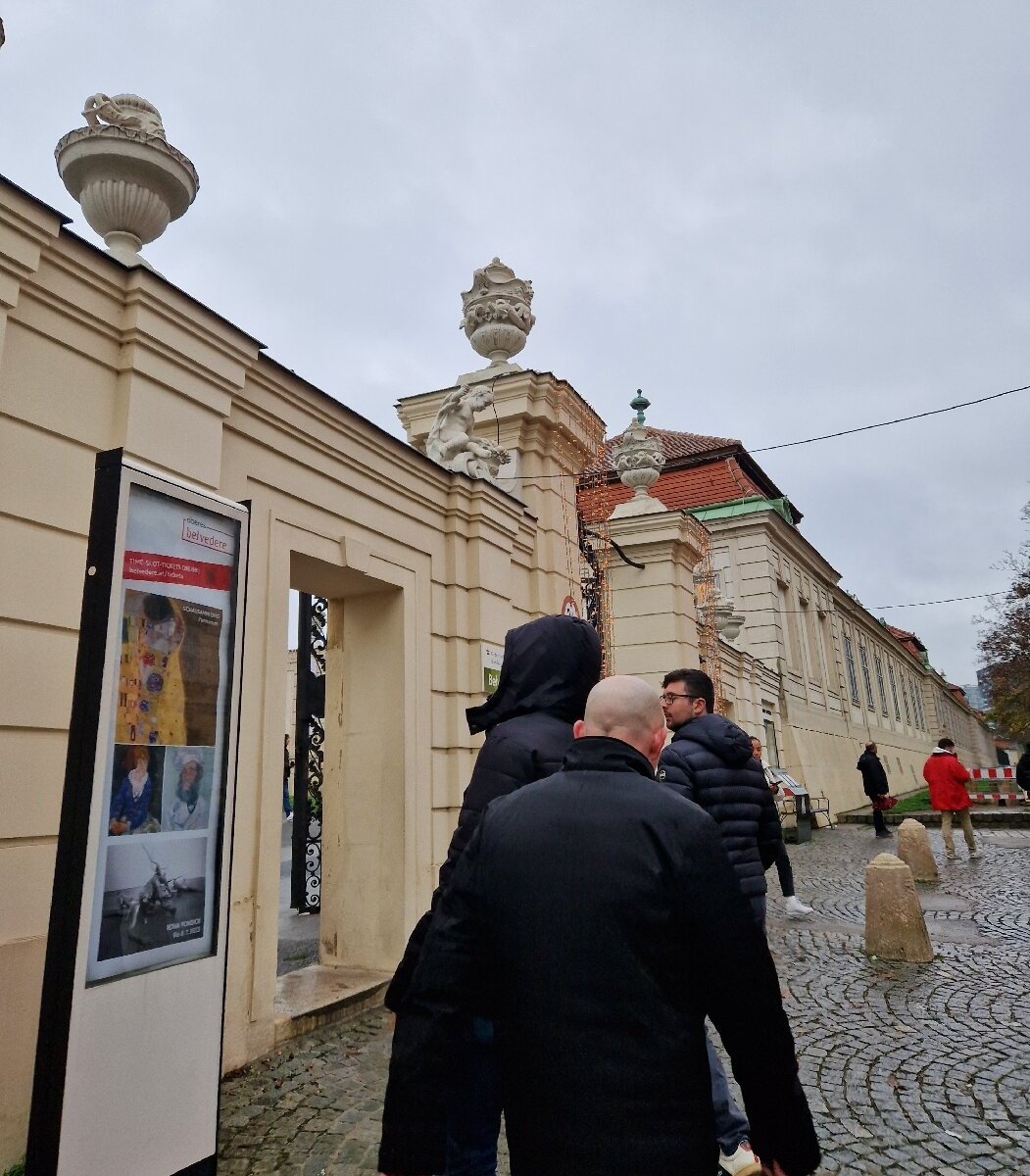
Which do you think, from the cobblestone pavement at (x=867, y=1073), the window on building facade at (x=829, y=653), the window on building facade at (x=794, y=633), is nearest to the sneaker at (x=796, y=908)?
the cobblestone pavement at (x=867, y=1073)

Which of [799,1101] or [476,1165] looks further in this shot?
[476,1165]

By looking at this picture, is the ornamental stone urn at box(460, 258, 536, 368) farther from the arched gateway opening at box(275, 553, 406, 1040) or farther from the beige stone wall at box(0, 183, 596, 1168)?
the arched gateway opening at box(275, 553, 406, 1040)

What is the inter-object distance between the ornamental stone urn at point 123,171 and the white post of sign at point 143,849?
1995mm

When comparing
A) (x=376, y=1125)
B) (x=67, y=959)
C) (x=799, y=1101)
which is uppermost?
(x=67, y=959)

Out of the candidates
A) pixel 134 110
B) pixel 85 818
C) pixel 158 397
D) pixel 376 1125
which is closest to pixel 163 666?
pixel 85 818

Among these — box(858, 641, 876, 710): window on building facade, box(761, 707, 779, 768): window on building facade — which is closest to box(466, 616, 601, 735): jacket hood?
box(761, 707, 779, 768): window on building facade

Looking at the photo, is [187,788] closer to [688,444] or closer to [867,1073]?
[867,1073]

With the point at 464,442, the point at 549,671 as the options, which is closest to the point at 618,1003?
the point at 549,671

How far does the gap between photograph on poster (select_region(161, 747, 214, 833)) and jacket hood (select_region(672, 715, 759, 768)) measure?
189 centimetres

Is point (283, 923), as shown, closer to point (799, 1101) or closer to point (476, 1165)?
point (476, 1165)

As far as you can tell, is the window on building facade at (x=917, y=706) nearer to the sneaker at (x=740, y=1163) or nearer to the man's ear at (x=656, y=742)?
the sneaker at (x=740, y=1163)

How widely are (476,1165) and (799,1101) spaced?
3.66 feet

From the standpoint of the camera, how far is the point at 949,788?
11156mm

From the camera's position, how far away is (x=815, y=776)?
2014 centimetres
